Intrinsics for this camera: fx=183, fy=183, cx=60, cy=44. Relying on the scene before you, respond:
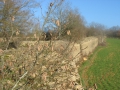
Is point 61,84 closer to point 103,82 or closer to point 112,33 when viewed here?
point 103,82


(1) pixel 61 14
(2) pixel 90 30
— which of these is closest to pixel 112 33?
(2) pixel 90 30

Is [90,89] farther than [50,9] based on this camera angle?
Yes

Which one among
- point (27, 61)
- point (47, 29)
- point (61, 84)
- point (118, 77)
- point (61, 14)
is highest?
point (61, 14)

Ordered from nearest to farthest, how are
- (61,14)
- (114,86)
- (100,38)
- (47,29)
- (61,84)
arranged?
(47,29) → (61,84) → (114,86) → (61,14) → (100,38)

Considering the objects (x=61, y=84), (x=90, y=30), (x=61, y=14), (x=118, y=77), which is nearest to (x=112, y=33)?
(x=90, y=30)

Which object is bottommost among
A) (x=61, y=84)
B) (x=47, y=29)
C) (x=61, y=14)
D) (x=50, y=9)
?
(x=61, y=84)

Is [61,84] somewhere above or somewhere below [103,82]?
above

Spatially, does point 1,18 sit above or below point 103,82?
above

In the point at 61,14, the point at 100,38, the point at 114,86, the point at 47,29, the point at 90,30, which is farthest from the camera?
the point at 90,30

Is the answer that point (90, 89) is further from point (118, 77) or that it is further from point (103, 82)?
point (118, 77)

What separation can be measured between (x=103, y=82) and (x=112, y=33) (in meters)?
94.9

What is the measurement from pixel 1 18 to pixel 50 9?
10.9 metres

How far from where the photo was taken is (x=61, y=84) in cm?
370

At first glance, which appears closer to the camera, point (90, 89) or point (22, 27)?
point (90, 89)
